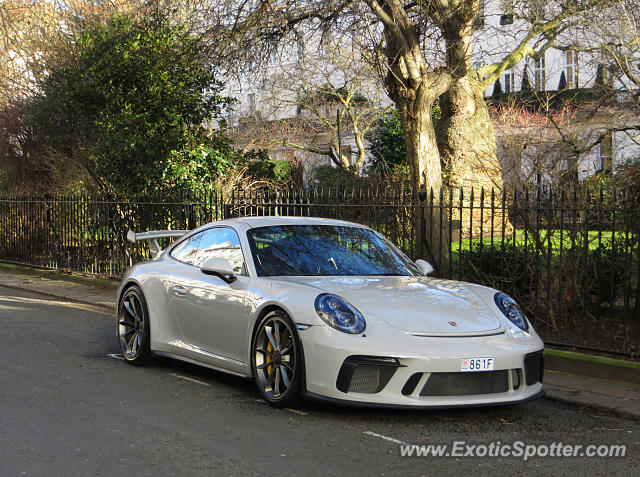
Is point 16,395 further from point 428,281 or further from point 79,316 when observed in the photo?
point 79,316

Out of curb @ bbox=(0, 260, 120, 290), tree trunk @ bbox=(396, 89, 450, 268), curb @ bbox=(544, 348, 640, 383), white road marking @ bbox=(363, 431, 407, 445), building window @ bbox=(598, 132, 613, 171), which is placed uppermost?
building window @ bbox=(598, 132, 613, 171)

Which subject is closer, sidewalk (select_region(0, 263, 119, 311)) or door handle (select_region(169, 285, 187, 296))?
door handle (select_region(169, 285, 187, 296))

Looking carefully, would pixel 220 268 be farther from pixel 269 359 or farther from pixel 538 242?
pixel 538 242

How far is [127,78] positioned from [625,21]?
967cm

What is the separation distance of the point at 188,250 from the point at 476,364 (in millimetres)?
3336

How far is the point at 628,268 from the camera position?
8.54 meters

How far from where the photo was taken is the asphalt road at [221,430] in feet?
16.5

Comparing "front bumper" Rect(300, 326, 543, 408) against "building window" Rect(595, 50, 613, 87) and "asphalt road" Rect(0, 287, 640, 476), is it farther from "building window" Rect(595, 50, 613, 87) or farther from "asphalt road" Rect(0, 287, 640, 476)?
"building window" Rect(595, 50, 613, 87)

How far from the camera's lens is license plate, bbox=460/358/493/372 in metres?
5.88

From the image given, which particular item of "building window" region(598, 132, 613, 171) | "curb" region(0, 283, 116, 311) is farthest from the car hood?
"building window" region(598, 132, 613, 171)

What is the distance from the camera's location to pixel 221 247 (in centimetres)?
765

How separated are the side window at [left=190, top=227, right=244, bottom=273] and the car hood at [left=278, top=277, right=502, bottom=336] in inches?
26.1

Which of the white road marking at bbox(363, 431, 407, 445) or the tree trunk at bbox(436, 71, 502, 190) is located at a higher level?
the tree trunk at bbox(436, 71, 502, 190)

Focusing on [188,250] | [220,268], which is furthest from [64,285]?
[220,268]
